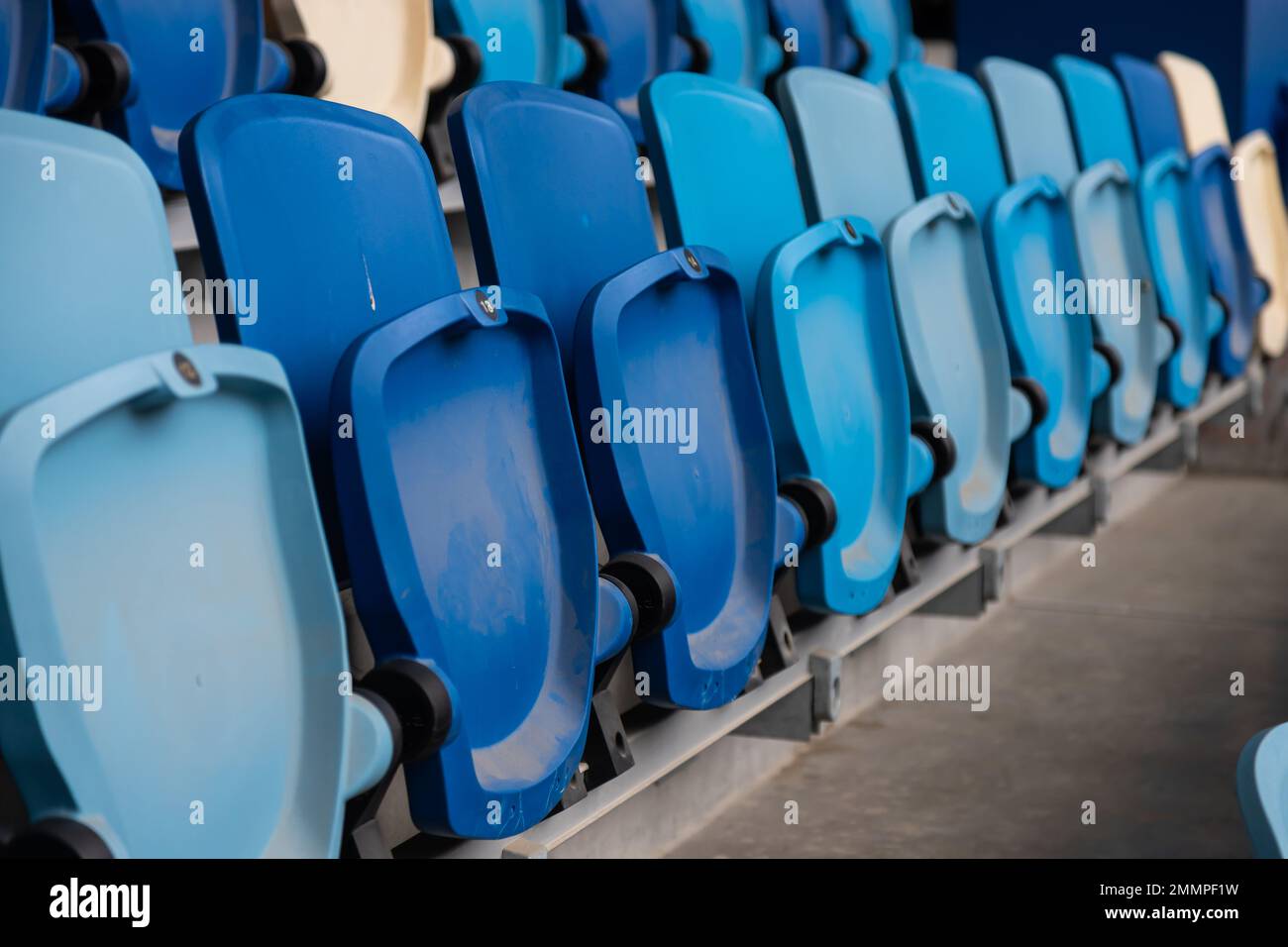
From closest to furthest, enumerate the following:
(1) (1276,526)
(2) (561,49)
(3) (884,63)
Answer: (2) (561,49), (1) (1276,526), (3) (884,63)

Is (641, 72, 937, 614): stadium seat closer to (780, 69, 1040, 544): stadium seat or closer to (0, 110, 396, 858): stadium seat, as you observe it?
(780, 69, 1040, 544): stadium seat

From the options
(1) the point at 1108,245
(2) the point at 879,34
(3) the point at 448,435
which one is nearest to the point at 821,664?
(3) the point at 448,435

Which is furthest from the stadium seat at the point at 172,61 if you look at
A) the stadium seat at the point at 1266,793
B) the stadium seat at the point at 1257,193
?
the stadium seat at the point at 1257,193

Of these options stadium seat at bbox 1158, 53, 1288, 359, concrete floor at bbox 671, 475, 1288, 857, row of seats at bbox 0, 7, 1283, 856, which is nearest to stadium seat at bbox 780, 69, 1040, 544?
row of seats at bbox 0, 7, 1283, 856

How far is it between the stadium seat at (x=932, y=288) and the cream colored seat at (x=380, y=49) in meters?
0.25

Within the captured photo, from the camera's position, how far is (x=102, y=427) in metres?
0.47

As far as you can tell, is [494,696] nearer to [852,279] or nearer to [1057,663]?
[852,279]

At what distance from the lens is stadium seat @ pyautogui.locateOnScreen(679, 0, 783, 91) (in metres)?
1.41

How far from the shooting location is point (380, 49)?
1.05 meters

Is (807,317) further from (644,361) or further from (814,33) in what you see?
(814,33)

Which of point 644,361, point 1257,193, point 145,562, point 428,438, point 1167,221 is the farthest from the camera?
point 1257,193

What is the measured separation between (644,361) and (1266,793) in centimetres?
46
